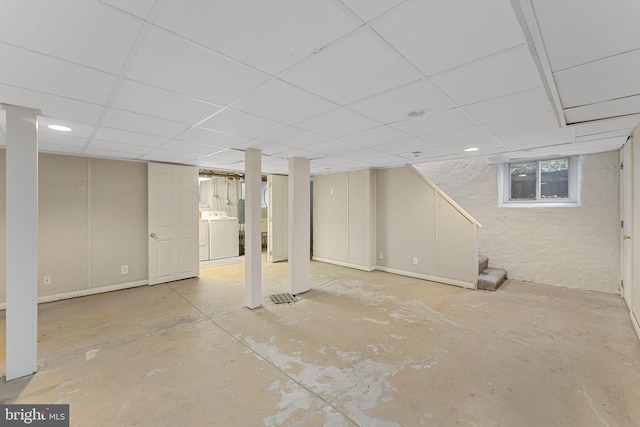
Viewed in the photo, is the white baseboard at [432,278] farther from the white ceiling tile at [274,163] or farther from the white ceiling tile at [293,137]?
the white ceiling tile at [293,137]

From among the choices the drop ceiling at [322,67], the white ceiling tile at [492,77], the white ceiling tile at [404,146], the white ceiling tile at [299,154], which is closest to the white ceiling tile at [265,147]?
the white ceiling tile at [299,154]

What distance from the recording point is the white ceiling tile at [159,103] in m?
1.80

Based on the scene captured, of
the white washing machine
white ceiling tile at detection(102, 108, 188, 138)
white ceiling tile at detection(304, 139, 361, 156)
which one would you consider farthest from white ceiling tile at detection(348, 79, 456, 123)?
the white washing machine

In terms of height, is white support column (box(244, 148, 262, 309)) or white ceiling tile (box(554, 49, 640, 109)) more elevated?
white ceiling tile (box(554, 49, 640, 109))

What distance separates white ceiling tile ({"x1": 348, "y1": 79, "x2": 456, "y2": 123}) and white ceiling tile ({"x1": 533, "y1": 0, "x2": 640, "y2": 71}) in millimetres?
615

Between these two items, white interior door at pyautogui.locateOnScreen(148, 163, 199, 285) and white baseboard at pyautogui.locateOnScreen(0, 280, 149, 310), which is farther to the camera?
white interior door at pyautogui.locateOnScreen(148, 163, 199, 285)

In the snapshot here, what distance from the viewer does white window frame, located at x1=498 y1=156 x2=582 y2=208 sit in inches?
171

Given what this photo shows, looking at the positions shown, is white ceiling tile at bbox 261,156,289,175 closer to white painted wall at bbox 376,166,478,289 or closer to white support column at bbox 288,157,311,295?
white support column at bbox 288,157,311,295

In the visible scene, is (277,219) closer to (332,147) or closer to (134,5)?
(332,147)

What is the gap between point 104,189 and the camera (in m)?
4.24

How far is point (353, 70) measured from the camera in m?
1.55

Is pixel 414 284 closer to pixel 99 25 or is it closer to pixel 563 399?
pixel 563 399

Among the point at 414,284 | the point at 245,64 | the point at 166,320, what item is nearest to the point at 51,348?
the point at 166,320

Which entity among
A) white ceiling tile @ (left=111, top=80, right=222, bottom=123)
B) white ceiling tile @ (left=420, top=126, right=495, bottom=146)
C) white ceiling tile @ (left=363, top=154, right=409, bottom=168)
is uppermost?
white ceiling tile @ (left=363, top=154, right=409, bottom=168)
